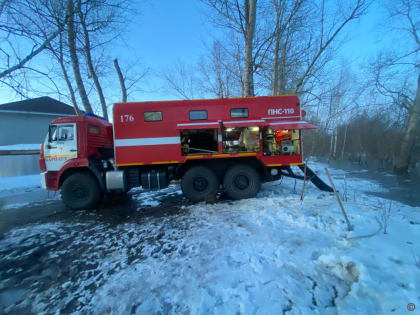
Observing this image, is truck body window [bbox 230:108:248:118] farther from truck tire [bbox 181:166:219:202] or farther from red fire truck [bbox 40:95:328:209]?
truck tire [bbox 181:166:219:202]

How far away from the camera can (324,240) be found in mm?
2840

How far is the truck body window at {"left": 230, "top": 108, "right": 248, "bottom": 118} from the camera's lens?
5117 mm

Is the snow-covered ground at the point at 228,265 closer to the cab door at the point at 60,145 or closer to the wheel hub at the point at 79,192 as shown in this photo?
the wheel hub at the point at 79,192

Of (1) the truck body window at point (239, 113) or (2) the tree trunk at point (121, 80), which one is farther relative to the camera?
(2) the tree trunk at point (121, 80)

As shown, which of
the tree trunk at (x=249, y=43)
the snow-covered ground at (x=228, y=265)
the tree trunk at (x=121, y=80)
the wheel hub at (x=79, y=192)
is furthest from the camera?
the tree trunk at (x=121, y=80)

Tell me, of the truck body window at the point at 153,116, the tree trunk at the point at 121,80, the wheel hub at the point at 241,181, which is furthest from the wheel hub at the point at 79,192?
the tree trunk at the point at 121,80

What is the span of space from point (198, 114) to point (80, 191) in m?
4.37

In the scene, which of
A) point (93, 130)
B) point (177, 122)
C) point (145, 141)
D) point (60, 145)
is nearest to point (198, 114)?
point (177, 122)

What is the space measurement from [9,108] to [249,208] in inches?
805

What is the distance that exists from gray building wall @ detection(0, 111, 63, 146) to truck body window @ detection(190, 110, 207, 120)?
1659 centimetres

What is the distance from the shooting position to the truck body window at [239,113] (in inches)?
201

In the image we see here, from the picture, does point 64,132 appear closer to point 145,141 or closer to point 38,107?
point 145,141

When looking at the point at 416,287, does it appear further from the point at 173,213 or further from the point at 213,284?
the point at 173,213

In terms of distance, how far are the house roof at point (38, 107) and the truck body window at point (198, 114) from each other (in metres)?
16.4
